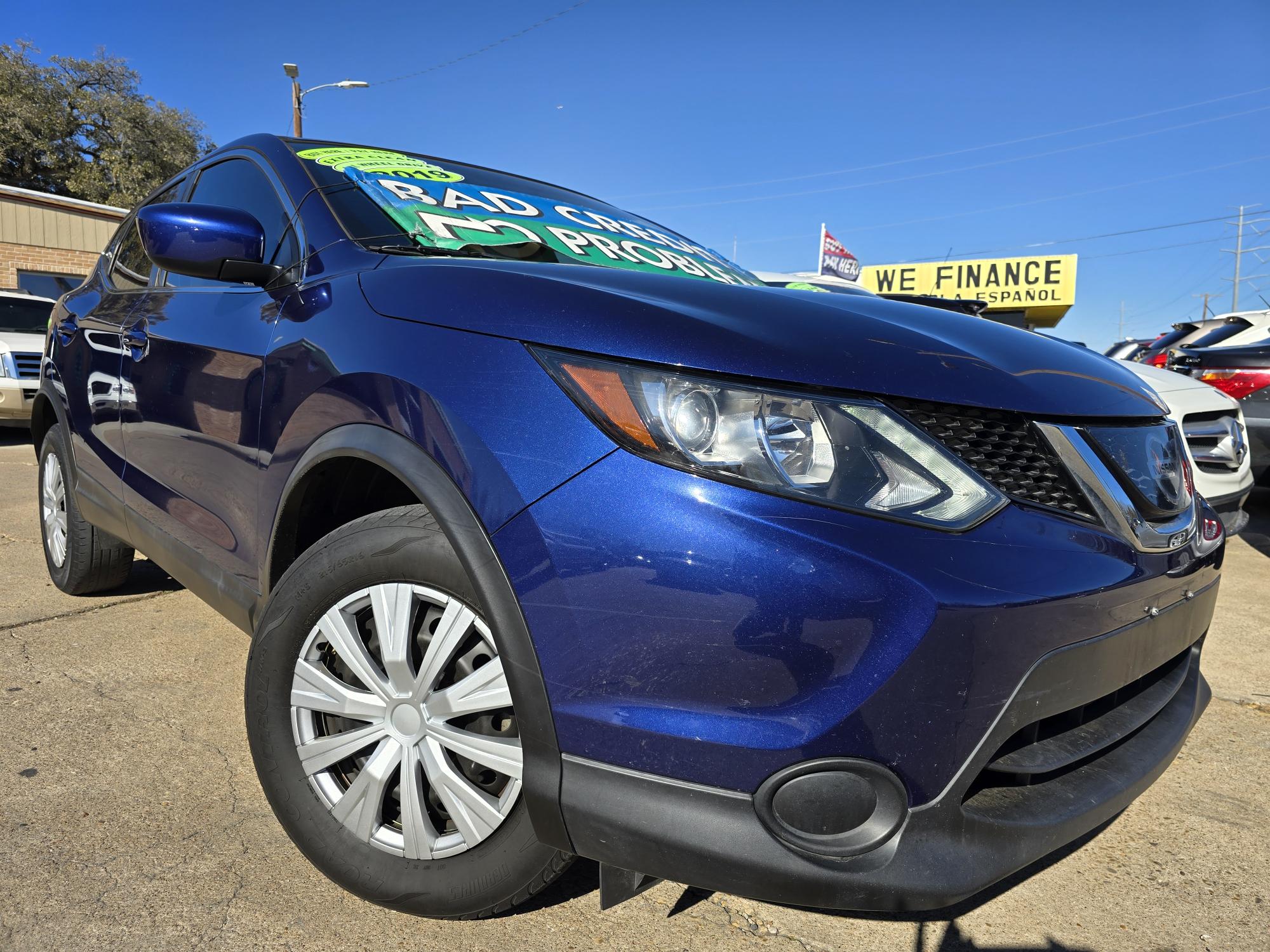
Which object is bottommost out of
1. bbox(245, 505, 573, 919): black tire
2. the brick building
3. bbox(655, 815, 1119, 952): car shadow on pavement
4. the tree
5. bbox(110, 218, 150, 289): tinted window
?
bbox(655, 815, 1119, 952): car shadow on pavement

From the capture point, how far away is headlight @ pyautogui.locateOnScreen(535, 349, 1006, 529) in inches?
48.9

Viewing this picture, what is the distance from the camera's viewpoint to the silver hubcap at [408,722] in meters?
1.45

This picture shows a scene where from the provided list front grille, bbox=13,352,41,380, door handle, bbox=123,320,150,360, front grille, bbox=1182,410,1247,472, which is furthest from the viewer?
front grille, bbox=13,352,41,380

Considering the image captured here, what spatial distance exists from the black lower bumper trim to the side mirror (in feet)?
4.59

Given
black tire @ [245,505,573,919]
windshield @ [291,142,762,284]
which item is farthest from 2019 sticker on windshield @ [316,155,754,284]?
black tire @ [245,505,573,919]

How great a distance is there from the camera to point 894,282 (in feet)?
112

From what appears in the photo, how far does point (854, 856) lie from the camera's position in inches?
48.8

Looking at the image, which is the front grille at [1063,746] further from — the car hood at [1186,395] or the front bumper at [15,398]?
the front bumper at [15,398]

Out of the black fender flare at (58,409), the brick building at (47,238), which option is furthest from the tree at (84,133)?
the black fender flare at (58,409)

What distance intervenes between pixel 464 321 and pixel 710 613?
2.19 feet

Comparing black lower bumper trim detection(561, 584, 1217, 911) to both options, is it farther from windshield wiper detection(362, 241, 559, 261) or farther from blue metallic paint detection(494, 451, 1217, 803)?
windshield wiper detection(362, 241, 559, 261)

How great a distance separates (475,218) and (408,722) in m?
1.30

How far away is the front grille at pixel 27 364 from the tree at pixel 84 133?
2145 cm

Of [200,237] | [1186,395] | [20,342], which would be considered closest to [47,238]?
[20,342]
